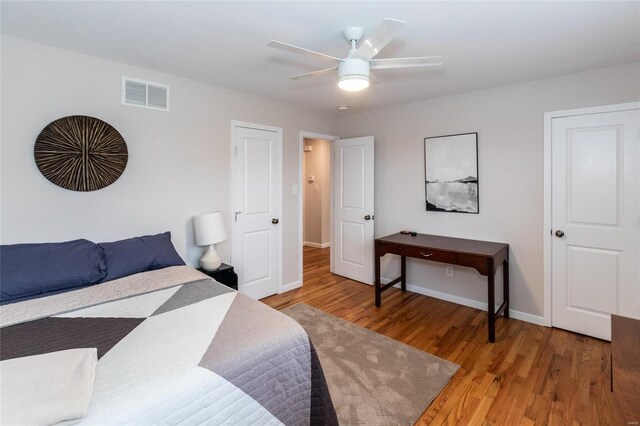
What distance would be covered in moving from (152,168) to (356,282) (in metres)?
2.88

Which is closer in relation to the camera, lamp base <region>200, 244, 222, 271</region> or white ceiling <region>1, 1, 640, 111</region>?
white ceiling <region>1, 1, 640, 111</region>

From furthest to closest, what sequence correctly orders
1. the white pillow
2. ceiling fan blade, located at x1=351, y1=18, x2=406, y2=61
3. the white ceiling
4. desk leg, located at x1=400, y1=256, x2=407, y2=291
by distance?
1. desk leg, located at x1=400, y1=256, x2=407, y2=291
2. the white ceiling
3. ceiling fan blade, located at x1=351, y1=18, x2=406, y2=61
4. the white pillow

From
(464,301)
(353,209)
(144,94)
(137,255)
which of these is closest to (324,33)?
(144,94)

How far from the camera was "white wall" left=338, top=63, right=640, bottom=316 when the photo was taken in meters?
2.86

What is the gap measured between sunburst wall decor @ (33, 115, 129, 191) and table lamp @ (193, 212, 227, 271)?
0.78m

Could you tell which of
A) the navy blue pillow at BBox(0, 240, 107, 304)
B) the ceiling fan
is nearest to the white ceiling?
the ceiling fan

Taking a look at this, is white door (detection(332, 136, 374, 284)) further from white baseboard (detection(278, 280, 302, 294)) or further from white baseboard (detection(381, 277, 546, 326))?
white baseboard (detection(278, 280, 302, 294))

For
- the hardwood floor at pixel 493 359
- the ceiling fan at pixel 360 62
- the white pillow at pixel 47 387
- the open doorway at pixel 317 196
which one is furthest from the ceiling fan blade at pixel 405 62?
the open doorway at pixel 317 196

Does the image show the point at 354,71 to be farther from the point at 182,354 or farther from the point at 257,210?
the point at 257,210

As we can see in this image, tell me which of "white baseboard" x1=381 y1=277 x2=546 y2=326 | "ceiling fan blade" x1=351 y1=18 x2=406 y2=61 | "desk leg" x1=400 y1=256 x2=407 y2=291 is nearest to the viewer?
"ceiling fan blade" x1=351 y1=18 x2=406 y2=61

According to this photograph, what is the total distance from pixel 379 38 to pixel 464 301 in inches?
119

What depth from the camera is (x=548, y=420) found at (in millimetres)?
1837

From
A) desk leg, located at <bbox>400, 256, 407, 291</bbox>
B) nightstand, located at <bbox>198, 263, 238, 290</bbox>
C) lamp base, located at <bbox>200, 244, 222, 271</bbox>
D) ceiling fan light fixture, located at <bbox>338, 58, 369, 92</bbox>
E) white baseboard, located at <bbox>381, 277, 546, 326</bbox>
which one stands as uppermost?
ceiling fan light fixture, located at <bbox>338, 58, 369, 92</bbox>

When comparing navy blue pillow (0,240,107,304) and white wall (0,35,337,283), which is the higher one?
white wall (0,35,337,283)
